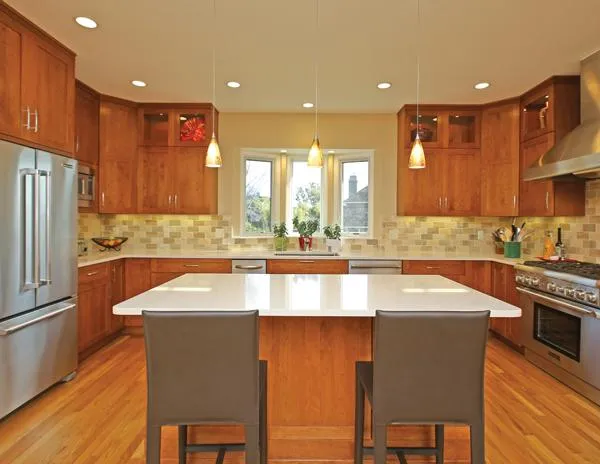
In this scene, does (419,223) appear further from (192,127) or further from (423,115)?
(192,127)

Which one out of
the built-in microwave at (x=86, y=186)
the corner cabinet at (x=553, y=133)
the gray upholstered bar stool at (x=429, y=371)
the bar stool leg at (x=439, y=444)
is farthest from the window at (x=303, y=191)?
the gray upholstered bar stool at (x=429, y=371)

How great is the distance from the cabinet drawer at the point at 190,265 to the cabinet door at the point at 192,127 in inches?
53.0

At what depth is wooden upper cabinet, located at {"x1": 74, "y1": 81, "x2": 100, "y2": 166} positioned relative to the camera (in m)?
3.79

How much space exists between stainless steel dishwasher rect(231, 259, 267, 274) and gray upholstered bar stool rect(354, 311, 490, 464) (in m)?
2.86

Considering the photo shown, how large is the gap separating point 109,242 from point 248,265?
1.59 m

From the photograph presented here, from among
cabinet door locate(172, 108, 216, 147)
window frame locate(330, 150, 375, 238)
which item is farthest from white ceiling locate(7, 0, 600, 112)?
window frame locate(330, 150, 375, 238)

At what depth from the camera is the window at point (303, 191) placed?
496 cm

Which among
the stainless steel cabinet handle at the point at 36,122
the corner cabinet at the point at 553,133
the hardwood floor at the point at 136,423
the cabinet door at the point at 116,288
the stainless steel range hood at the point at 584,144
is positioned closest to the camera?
the hardwood floor at the point at 136,423

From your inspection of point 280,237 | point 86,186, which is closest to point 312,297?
point 280,237

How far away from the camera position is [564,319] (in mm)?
2963

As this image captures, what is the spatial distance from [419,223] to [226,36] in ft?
10.2

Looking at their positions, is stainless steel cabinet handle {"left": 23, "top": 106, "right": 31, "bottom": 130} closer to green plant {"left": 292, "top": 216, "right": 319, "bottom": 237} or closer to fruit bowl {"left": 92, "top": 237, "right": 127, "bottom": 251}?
fruit bowl {"left": 92, "top": 237, "right": 127, "bottom": 251}

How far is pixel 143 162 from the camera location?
14.5ft

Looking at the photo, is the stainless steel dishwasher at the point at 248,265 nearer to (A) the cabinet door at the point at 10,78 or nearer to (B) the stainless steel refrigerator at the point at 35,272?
(B) the stainless steel refrigerator at the point at 35,272
